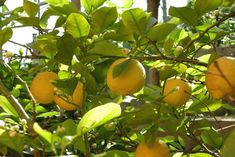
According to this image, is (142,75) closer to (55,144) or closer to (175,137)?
(55,144)

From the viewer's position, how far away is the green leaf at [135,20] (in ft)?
2.09

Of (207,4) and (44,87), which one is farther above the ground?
(207,4)

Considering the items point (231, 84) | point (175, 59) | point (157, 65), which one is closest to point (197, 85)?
point (157, 65)

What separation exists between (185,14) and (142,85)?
13cm

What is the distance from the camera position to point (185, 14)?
2.28ft

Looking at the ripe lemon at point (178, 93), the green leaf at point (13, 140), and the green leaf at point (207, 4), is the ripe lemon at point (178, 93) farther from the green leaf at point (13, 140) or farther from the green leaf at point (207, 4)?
the green leaf at point (13, 140)

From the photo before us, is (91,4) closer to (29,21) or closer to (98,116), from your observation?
(29,21)

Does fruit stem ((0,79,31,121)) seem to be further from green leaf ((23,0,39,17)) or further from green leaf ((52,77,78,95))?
green leaf ((23,0,39,17))

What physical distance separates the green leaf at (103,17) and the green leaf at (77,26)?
0.08ft

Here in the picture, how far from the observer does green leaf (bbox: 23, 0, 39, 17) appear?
2.57 ft

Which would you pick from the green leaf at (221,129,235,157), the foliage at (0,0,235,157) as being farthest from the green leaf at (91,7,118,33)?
the green leaf at (221,129,235,157)

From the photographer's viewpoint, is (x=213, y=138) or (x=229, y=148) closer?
(x=229, y=148)

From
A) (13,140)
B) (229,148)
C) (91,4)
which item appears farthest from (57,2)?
(229,148)

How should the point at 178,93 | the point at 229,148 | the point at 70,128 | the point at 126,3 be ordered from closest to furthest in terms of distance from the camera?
the point at 229,148 → the point at 70,128 → the point at 178,93 → the point at 126,3
